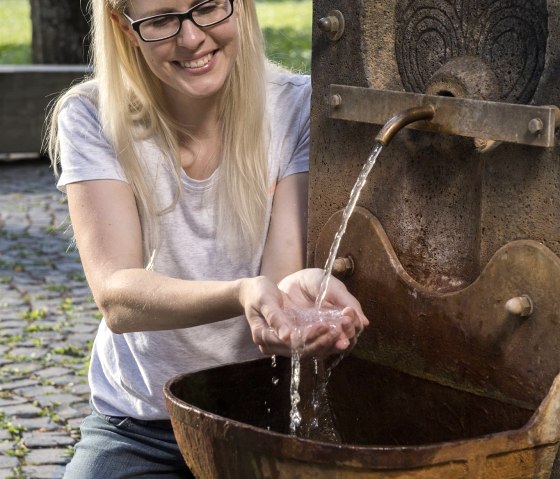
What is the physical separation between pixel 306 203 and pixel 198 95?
369mm

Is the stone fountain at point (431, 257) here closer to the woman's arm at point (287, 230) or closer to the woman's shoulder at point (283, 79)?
the woman's arm at point (287, 230)

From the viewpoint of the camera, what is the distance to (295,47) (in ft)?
57.8

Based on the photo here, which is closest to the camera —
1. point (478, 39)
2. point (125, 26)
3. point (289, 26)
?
point (478, 39)

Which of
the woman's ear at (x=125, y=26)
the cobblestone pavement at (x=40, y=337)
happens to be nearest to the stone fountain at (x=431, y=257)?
the woman's ear at (x=125, y=26)

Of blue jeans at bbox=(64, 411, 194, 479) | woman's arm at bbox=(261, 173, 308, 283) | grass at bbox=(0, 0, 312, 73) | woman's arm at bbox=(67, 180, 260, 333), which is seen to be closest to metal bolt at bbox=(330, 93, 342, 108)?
woman's arm at bbox=(261, 173, 308, 283)

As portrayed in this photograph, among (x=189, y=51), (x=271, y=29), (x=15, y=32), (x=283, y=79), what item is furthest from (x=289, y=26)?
(x=189, y=51)

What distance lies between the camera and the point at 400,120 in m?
2.05

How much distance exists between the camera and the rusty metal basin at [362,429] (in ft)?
5.69

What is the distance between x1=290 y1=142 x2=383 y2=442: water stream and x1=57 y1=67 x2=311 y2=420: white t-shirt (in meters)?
0.30

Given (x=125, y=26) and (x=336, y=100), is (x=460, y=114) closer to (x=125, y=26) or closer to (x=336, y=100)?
(x=336, y=100)

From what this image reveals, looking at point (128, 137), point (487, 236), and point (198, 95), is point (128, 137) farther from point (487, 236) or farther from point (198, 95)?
point (487, 236)

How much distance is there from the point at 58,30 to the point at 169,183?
27.4ft

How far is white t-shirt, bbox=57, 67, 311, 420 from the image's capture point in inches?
103

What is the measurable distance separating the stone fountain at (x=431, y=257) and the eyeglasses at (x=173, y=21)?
220 mm
